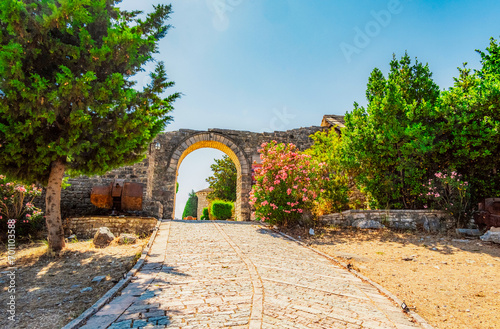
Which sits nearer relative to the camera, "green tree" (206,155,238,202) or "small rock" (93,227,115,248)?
"small rock" (93,227,115,248)

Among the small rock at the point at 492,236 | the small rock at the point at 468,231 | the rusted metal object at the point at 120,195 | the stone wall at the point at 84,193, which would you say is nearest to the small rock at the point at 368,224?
the small rock at the point at 468,231

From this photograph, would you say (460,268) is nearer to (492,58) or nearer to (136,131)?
(136,131)

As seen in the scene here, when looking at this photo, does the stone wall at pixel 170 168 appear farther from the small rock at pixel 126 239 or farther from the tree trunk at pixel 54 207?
the tree trunk at pixel 54 207

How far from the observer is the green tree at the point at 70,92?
4.87m

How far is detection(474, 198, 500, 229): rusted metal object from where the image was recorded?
696cm

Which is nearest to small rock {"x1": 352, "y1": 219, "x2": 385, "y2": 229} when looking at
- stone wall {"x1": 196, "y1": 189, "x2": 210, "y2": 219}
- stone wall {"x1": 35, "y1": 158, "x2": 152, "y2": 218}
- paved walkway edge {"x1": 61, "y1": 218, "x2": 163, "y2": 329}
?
paved walkway edge {"x1": 61, "y1": 218, "x2": 163, "y2": 329}

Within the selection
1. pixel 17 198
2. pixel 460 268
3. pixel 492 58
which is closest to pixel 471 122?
pixel 492 58

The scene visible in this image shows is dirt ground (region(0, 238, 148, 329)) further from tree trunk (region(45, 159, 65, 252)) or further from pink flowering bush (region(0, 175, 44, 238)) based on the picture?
pink flowering bush (region(0, 175, 44, 238))

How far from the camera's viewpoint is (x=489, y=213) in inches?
281

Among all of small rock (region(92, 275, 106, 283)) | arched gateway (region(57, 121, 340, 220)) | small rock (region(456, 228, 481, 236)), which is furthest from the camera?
arched gateway (region(57, 121, 340, 220))

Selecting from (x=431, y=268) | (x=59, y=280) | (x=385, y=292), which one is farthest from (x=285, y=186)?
(x=59, y=280)

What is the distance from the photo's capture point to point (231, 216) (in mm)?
18344

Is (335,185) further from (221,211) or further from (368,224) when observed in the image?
(221,211)

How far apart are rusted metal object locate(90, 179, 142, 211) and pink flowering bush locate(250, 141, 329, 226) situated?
3905 mm
